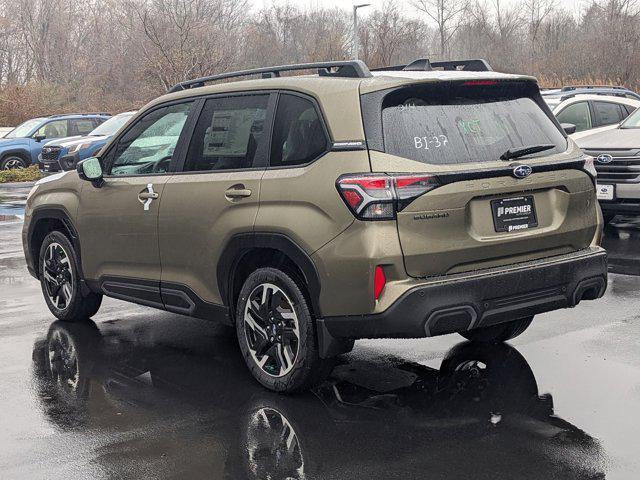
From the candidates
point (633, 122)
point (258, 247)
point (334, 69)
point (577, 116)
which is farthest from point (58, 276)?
Result: point (577, 116)

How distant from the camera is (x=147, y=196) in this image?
20.4ft

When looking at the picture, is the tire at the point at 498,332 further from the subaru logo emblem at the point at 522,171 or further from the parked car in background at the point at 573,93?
the parked car in background at the point at 573,93

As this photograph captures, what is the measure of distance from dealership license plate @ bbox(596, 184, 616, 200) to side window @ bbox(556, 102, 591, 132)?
435cm

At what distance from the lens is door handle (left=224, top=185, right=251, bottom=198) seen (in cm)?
543

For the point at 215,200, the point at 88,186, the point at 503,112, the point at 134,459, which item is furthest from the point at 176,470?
the point at 88,186

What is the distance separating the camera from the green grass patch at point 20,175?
22.4 meters

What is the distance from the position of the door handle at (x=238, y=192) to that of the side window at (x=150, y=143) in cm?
83

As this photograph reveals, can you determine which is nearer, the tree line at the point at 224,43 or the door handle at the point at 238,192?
the door handle at the point at 238,192

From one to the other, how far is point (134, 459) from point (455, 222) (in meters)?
1.98

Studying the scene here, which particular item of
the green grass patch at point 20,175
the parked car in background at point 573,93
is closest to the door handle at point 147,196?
the parked car in background at point 573,93

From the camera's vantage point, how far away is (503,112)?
5383 mm

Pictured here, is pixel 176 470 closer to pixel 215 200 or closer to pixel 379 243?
pixel 379 243

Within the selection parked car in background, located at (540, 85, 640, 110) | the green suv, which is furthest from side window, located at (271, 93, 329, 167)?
parked car in background, located at (540, 85, 640, 110)

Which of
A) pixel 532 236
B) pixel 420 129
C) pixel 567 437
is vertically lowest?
pixel 567 437
